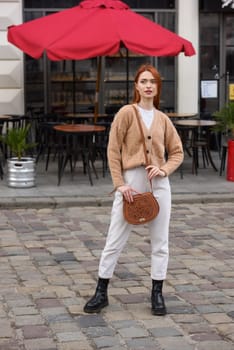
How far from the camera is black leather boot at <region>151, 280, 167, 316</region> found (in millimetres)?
5793

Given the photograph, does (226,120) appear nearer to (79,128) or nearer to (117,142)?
(79,128)

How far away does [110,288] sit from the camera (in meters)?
6.53

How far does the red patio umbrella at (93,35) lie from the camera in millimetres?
11469

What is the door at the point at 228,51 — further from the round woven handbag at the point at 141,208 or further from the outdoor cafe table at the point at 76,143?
the round woven handbag at the point at 141,208

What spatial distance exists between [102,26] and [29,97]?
3527mm

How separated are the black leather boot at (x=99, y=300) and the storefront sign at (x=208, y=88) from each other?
10.00 meters

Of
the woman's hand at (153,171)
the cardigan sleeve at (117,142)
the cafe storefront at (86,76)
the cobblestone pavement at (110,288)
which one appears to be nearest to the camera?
the cobblestone pavement at (110,288)

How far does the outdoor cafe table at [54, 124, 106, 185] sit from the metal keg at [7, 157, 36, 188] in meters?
0.49

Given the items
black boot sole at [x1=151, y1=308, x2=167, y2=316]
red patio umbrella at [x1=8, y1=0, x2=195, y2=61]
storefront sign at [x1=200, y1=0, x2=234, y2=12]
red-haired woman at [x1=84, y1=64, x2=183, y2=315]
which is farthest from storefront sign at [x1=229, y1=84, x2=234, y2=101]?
black boot sole at [x1=151, y1=308, x2=167, y2=316]

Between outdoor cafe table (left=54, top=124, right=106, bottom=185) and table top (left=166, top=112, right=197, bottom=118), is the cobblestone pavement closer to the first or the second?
outdoor cafe table (left=54, top=124, right=106, bottom=185)

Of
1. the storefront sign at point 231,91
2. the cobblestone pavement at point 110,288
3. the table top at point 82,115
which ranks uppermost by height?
the storefront sign at point 231,91

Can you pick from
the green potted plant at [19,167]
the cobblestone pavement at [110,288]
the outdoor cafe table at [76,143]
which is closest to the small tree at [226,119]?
the outdoor cafe table at [76,143]

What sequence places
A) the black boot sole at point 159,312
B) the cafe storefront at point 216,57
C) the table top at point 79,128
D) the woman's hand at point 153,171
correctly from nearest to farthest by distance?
the woman's hand at point 153,171, the black boot sole at point 159,312, the table top at point 79,128, the cafe storefront at point 216,57

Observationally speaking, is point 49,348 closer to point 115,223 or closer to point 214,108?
point 115,223
